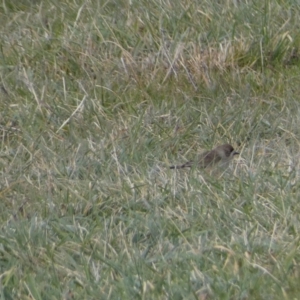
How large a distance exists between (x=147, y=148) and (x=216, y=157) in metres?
0.58

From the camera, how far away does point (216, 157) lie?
5.51 meters

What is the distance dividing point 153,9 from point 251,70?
964 millimetres

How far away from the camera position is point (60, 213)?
5047mm

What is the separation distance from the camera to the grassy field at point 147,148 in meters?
4.29

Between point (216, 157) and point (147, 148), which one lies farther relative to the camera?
point (147, 148)

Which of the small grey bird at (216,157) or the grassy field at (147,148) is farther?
the small grey bird at (216,157)

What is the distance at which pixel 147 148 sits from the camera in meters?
5.96

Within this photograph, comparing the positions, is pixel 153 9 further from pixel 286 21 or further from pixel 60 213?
pixel 60 213

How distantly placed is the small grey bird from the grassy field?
73 millimetres

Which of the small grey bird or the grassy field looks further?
the small grey bird

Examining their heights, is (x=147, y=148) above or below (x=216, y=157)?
below

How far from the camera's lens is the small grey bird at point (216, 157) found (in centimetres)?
547

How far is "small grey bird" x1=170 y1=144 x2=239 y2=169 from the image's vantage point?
547 cm

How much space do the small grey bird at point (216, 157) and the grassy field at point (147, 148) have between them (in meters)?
0.07
